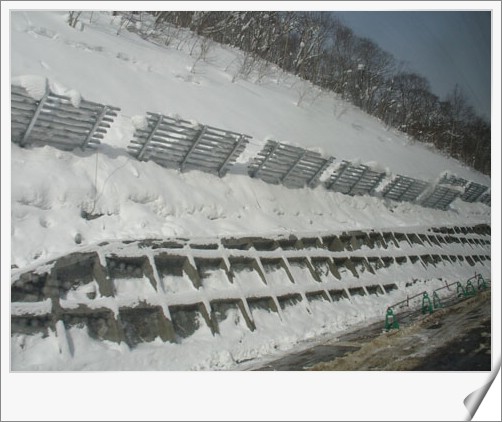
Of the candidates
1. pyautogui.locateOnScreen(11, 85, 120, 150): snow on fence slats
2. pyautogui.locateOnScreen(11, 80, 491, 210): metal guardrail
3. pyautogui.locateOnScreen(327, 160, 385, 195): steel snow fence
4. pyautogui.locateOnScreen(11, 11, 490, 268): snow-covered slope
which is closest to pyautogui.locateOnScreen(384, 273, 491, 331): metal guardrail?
pyautogui.locateOnScreen(11, 11, 490, 268): snow-covered slope

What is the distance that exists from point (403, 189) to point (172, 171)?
285 cm

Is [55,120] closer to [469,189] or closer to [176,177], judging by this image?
[176,177]

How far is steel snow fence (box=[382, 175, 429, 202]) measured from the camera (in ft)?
20.1

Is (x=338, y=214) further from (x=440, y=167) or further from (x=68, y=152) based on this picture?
(x=68, y=152)

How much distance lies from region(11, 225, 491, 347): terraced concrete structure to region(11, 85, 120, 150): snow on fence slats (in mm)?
1081

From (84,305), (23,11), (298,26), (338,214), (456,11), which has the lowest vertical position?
(84,305)

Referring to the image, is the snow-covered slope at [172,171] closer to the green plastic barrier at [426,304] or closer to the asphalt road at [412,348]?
the green plastic barrier at [426,304]

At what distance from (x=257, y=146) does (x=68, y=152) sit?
6.93 ft

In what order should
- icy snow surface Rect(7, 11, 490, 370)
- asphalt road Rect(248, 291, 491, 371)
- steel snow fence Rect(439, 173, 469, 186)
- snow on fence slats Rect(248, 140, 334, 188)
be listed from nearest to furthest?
icy snow surface Rect(7, 11, 490, 370)
asphalt road Rect(248, 291, 491, 371)
steel snow fence Rect(439, 173, 469, 186)
snow on fence slats Rect(248, 140, 334, 188)

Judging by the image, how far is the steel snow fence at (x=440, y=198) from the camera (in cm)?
584

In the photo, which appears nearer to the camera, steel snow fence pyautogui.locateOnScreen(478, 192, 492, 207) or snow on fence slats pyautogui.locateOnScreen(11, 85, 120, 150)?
snow on fence slats pyautogui.locateOnScreen(11, 85, 120, 150)

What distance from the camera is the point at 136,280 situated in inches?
155

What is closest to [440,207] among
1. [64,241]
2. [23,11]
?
[64,241]

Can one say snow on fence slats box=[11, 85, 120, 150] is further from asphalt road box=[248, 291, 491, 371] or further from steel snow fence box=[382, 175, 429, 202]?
steel snow fence box=[382, 175, 429, 202]
